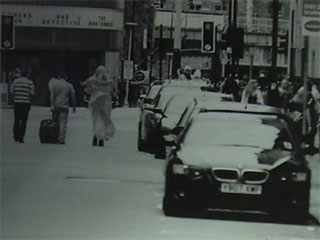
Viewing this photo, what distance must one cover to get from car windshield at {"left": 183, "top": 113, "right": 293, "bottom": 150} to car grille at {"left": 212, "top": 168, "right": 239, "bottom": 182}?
2.17ft

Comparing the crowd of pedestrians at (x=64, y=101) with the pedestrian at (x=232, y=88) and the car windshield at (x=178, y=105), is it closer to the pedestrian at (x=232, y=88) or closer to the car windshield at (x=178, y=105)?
the car windshield at (x=178, y=105)

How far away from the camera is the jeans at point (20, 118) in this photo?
16.1m

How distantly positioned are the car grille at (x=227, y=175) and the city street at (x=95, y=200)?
0.45 m

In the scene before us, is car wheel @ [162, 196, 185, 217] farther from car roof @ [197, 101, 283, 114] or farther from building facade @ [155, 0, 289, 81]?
building facade @ [155, 0, 289, 81]

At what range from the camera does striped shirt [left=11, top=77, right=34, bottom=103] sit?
1578 cm

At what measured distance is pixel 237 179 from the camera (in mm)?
8664

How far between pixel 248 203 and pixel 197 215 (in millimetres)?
631

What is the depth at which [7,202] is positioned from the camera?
971cm

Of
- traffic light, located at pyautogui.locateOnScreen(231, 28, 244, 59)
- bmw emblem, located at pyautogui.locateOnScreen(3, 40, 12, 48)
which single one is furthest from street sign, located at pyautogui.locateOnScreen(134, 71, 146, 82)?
bmw emblem, located at pyautogui.locateOnScreen(3, 40, 12, 48)

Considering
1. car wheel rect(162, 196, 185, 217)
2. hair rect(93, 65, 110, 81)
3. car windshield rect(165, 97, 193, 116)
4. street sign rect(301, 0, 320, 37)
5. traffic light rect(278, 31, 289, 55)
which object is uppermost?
street sign rect(301, 0, 320, 37)

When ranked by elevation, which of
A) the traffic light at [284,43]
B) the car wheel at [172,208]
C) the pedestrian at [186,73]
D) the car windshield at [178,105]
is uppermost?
the traffic light at [284,43]

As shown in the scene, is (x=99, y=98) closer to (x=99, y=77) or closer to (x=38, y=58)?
(x=99, y=77)

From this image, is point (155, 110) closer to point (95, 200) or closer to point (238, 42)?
point (238, 42)

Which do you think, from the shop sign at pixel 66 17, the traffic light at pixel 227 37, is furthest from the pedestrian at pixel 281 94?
the shop sign at pixel 66 17
